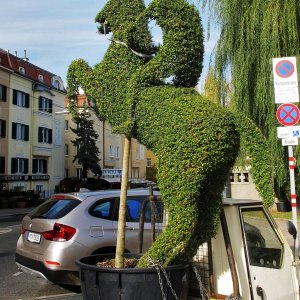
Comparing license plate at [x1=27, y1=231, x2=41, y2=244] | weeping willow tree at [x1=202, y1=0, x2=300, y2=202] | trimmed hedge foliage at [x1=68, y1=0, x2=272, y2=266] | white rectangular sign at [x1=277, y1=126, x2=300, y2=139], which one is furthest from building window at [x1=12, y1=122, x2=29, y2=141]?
trimmed hedge foliage at [x1=68, y1=0, x2=272, y2=266]

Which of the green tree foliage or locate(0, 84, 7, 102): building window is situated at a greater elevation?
locate(0, 84, 7, 102): building window

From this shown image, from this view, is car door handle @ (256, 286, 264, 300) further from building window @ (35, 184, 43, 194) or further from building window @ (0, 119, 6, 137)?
building window @ (35, 184, 43, 194)

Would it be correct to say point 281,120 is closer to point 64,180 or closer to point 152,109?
point 152,109

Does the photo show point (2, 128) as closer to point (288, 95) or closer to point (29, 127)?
point (29, 127)

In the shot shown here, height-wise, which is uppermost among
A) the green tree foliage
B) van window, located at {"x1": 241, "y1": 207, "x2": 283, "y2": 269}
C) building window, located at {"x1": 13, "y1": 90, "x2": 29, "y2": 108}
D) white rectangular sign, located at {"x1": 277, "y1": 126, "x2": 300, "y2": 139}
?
building window, located at {"x1": 13, "y1": 90, "x2": 29, "y2": 108}

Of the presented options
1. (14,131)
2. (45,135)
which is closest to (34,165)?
(45,135)

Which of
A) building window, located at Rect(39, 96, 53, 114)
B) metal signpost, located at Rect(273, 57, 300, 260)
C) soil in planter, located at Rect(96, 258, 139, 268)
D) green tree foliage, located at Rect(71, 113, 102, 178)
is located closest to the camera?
Answer: soil in planter, located at Rect(96, 258, 139, 268)

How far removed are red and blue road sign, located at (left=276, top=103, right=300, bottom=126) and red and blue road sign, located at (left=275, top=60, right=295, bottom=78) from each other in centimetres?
52

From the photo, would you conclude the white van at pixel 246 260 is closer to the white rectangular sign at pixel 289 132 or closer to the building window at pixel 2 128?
the white rectangular sign at pixel 289 132

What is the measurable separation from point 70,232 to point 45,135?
38.3 metres

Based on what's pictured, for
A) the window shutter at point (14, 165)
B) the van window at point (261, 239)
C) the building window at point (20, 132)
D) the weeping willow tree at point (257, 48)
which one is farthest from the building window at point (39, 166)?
the van window at point (261, 239)

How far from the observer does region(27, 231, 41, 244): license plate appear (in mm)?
6871

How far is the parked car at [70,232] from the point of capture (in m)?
6.61

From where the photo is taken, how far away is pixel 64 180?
45.5 metres
